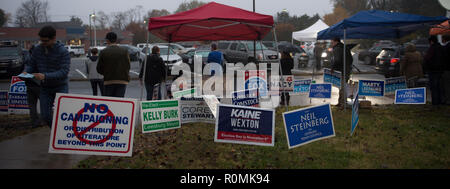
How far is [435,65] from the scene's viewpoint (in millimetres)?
8969

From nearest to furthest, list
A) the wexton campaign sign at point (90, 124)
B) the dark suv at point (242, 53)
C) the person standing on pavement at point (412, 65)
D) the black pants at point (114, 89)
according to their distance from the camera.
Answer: the wexton campaign sign at point (90, 124) → the black pants at point (114, 89) → the person standing on pavement at point (412, 65) → the dark suv at point (242, 53)

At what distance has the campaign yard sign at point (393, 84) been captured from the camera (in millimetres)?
9602

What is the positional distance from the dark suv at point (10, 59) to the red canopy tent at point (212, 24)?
1364 cm

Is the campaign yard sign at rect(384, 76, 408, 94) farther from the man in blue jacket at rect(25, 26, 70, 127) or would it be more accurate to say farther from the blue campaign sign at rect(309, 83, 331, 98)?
the man in blue jacket at rect(25, 26, 70, 127)

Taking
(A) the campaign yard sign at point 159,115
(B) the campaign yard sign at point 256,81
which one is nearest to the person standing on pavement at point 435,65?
(B) the campaign yard sign at point 256,81

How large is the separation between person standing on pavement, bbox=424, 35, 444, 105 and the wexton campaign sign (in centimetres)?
800

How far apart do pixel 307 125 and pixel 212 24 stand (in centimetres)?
437

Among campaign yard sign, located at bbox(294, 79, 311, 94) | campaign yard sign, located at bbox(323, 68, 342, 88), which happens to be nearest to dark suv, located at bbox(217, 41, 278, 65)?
campaign yard sign, located at bbox(294, 79, 311, 94)

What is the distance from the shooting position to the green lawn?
16.2 feet

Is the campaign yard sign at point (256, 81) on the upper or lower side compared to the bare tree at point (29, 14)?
lower

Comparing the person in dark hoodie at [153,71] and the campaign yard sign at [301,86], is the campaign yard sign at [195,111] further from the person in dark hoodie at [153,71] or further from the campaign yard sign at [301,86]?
the campaign yard sign at [301,86]

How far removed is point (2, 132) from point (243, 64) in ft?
46.1
